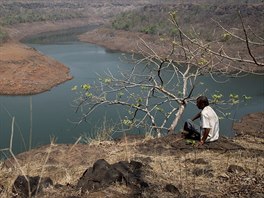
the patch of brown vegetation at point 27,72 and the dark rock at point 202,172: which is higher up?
the dark rock at point 202,172

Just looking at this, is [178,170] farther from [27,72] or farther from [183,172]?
[27,72]

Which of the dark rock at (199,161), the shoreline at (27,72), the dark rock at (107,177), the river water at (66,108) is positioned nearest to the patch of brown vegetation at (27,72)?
the shoreline at (27,72)

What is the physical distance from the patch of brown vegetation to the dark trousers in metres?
15.8

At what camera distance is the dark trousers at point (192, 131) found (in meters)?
6.20

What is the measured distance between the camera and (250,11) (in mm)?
36219

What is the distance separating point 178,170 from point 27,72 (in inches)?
837

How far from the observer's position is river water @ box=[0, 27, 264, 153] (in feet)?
43.0

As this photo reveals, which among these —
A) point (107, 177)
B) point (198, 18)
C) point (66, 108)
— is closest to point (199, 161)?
point (107, 177)

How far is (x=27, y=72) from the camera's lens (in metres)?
24.5

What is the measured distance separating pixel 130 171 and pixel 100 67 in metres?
22.6

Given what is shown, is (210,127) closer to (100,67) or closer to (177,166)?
(177,166)

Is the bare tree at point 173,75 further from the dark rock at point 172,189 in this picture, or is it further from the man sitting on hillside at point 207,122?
the dark rock at point 172,189

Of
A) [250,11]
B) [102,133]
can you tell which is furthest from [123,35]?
[102,133]

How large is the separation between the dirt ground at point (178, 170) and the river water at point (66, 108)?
1556 millimetres
